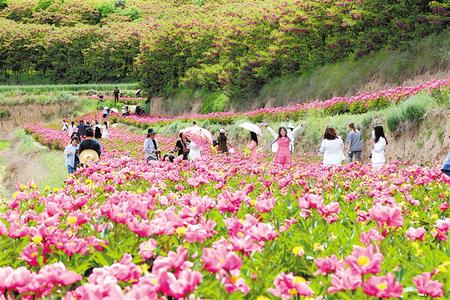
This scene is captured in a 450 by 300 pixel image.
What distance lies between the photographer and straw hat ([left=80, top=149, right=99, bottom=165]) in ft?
38.6

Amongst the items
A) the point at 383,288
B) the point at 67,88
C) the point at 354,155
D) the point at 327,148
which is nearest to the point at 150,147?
the point at 327,148

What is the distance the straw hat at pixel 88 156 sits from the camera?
→ 38.6 feet

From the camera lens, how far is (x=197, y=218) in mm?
4207

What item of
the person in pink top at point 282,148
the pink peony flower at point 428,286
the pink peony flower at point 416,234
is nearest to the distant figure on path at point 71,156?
the person in pink top at point 282,148

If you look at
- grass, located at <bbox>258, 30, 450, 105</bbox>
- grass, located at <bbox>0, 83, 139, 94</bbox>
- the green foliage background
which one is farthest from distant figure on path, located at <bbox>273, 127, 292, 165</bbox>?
grass, located at <bbox>0, 83, 139, 94</bbox>

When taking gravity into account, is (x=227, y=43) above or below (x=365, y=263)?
above

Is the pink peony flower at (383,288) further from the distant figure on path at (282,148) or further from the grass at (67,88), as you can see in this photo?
the grass at (67,88)

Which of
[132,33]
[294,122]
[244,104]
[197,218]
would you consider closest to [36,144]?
[244,104]

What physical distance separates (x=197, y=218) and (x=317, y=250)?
916 millimetres

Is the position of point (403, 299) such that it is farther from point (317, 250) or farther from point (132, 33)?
point (132, 33)

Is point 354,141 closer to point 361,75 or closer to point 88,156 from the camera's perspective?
point 88,156

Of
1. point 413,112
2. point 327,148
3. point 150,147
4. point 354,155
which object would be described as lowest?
point 354,155

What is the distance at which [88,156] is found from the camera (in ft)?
38.8

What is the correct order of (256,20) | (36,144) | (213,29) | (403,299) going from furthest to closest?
(213,29)
(256,20)
(36,144)
(403,299)
